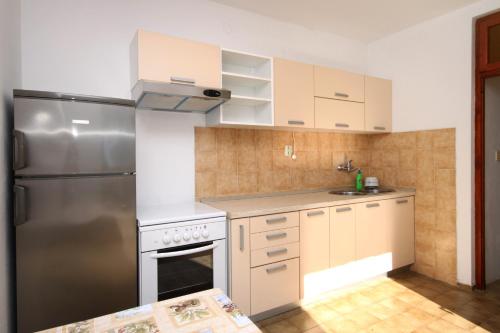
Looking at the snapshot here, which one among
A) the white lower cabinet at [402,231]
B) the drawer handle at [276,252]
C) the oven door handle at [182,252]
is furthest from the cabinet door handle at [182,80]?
the white lower cabinet at [402,231]

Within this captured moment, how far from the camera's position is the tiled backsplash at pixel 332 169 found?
8.71 feet

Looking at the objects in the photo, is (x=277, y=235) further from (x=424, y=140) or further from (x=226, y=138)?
(x=424, y=140)

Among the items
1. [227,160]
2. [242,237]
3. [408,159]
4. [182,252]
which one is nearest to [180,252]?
[182,252]

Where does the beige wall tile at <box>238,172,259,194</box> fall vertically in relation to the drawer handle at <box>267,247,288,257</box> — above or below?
above

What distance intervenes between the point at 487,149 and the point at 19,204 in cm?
362

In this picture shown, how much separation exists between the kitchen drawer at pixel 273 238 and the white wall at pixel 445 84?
171cm

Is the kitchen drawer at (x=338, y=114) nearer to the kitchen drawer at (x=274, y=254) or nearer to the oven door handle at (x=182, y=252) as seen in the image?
the kitchen drawer at (x=274, y=254)

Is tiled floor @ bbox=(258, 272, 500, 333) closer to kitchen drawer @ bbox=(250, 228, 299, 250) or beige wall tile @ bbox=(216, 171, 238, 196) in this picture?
kitchen drawer @ bbox=(250, 228, 299, 250)

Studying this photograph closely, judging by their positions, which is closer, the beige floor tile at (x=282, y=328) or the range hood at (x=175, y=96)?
the range hood at (x=175, y=96)

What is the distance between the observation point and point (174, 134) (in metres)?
2.47

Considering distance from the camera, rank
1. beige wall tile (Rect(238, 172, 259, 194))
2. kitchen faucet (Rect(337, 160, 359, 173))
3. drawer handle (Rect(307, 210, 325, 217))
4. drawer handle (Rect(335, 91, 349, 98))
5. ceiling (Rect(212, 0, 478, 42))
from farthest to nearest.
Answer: kitchen faucet (Rect(337, 160, 359, 173))
drawer handle (Rect(335, 91, 349, 98))
beige wall tile (Rect(238, 172, 259, 194))
ceiling (Rect(212, 0, 478, 42))
drawer handle (Rect(307, 210, 325, 217))

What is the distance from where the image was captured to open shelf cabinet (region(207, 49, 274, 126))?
95.3 inches

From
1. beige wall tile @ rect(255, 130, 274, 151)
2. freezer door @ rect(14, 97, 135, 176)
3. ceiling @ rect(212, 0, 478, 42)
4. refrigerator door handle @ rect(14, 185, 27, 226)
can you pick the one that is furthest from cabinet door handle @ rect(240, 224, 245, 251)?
ceiling @ rect(212, 0, 478, 42)

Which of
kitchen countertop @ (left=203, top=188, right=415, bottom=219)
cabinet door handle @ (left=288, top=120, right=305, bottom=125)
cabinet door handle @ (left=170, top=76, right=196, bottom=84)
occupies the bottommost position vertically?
kitchen countertop @ (left=203, top=188, right=415, bottom=219)
